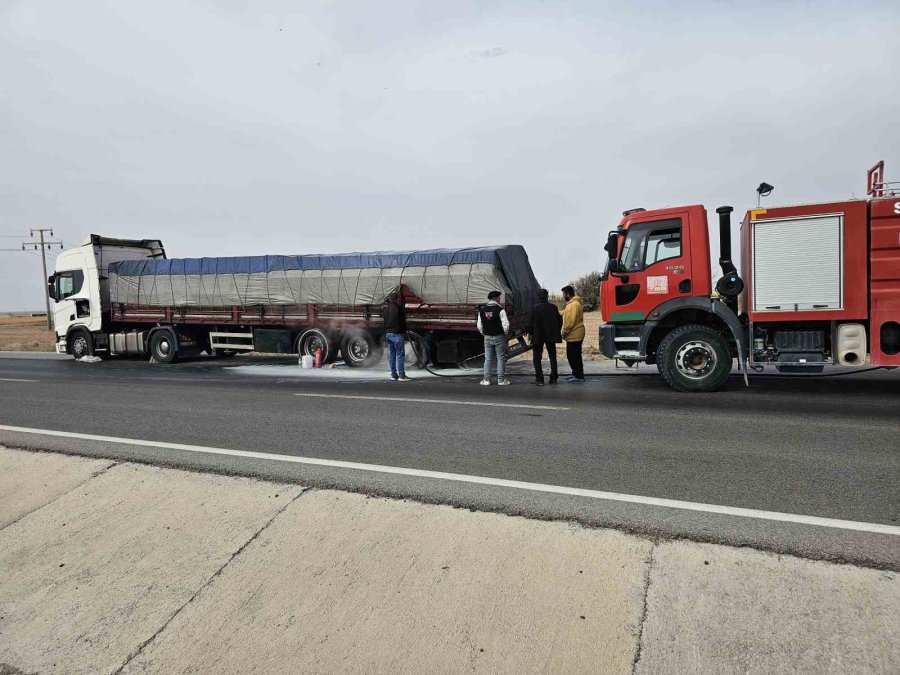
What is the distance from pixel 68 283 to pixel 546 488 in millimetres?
19490

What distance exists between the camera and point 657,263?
9.85 metres

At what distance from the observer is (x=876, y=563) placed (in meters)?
3.38

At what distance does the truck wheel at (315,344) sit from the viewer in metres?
15.5

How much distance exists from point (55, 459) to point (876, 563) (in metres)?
6.87

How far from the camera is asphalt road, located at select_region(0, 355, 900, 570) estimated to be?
424cm

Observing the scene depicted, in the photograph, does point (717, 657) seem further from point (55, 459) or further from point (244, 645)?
point (55, 459)

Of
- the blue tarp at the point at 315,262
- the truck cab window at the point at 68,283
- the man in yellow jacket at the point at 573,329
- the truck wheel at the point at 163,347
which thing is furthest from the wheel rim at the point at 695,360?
the truck cab window at the point at 68,283

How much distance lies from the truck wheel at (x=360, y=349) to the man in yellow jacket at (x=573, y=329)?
539 centimetres

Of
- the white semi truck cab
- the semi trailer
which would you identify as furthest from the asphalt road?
the white semi truck cab

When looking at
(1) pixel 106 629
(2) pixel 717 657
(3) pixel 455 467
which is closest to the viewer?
(2) pixel 717 657

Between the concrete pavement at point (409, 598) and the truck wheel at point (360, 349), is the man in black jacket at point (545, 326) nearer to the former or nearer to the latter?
the truck wheel at point (360, 349)

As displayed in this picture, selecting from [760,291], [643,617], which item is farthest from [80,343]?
[643,617]

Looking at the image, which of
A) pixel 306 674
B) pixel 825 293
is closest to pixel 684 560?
pixel 306 674

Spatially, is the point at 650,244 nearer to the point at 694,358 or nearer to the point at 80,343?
the point at 694,358
